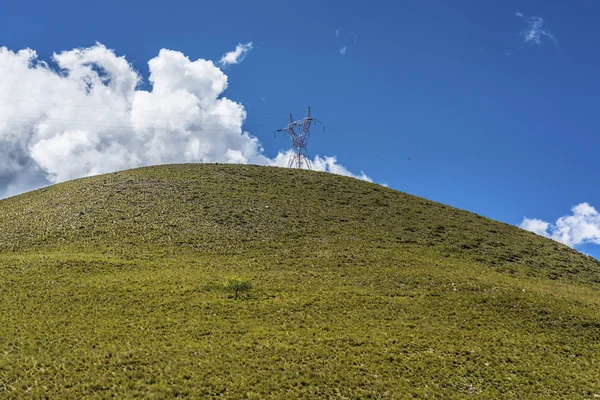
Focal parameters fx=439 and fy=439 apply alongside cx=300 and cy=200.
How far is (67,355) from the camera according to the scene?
81.3 ft

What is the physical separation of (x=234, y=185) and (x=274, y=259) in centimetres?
3055

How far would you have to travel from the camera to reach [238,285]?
3647cm

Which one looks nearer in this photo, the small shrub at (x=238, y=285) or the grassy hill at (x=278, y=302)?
the grassy hill at (x=278, y=302)

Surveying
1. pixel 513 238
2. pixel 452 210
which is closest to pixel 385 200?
pixel 452 210

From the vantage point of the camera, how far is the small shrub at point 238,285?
36281mm

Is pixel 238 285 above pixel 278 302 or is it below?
above

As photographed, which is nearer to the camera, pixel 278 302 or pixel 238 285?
pixel 278 302

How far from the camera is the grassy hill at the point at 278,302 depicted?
23750mm

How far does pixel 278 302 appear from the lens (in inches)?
1372

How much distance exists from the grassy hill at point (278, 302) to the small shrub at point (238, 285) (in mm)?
865

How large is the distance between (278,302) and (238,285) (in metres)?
3.91

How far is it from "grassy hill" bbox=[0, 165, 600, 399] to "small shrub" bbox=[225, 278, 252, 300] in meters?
0.86

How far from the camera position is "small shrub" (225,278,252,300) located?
119 ft

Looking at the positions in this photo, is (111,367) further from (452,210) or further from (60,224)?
(452,210)
